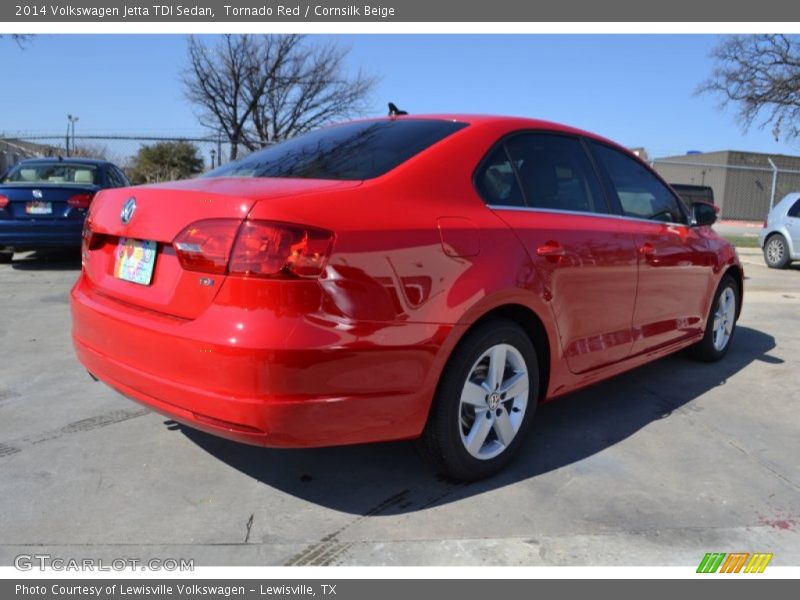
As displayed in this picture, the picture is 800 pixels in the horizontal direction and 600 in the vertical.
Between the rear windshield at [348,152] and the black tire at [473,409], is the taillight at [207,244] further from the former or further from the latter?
the black tire at [473,409]

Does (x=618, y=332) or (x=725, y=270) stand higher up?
(x=725, y=270)

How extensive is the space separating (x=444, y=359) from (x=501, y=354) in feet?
1.34

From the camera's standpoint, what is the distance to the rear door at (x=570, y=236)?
3.07 m

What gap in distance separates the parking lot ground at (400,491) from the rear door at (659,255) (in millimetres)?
515

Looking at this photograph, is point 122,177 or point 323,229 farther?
point 122,177

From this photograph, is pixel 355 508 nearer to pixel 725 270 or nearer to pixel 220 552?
pixel 220 552

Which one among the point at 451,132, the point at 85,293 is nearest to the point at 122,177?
the point at 85,293

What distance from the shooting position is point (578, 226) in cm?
335

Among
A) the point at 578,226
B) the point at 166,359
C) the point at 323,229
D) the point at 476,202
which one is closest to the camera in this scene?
the point at 323,229

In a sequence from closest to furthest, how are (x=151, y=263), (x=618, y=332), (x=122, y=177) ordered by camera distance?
(x=151, y=263), (x=618, y=332), (x=122, y=177)

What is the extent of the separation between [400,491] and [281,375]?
97cm

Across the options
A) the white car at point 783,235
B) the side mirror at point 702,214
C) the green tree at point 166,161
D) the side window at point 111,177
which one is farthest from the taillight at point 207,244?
the green tree at point 166,161

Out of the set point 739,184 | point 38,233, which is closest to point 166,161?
point 38,233
